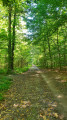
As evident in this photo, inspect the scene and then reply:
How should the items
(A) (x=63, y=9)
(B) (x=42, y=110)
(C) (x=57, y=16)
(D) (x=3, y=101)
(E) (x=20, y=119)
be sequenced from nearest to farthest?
1. (E) (x=20, y=119)
2. (B) (x=42, y=110)
3. (D) (x=3, y=101)
4. (C) (x=57, y=16)
5. (A) (x=63, y=9)

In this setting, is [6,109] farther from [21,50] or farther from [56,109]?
[21,50]

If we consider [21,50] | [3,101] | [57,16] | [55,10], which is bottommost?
[3,101]

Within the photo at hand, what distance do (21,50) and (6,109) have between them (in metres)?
18.0

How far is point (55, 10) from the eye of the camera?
7898 mm

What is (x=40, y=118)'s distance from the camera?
3.48m

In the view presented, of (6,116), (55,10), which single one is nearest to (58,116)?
(6,116)

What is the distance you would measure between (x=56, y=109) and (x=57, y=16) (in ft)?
23.8

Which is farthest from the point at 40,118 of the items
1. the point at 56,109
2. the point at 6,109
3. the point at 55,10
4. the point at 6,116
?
the point at 55,10

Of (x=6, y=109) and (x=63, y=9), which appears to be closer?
(x=6, y=109)

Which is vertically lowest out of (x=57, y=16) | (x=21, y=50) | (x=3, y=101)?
(x=3, y=101)

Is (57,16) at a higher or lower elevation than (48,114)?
higher

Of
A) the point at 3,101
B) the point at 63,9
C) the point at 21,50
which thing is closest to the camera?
the point at 3,101

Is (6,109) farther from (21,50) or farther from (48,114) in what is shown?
(21,50)

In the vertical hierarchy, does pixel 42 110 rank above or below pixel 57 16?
below
